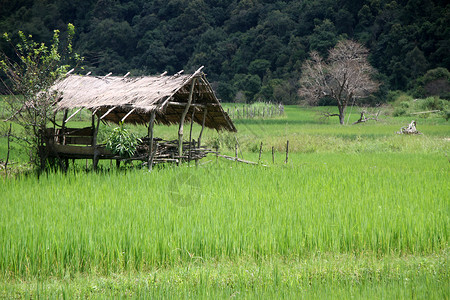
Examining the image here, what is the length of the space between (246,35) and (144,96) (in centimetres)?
3716

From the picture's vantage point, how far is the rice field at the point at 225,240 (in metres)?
4.10

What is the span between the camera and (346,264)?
461cm

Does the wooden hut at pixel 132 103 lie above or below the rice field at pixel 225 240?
above

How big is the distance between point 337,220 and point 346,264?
3.07 feet

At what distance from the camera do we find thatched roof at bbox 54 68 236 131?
374 inches

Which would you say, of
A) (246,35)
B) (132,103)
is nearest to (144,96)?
(132,103)

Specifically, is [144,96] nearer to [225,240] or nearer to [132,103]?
[132,103]

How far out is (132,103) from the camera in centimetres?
953

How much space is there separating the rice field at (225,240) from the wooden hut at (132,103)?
7.66ft

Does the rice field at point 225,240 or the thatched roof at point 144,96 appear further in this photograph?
the thatched roof at point 144,96

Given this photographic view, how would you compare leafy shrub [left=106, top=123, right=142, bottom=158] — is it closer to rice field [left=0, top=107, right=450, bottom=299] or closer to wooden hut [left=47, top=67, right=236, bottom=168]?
wooden hut [left=47, top=67, right=236, bottom=168]

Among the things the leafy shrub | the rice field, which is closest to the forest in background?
the leafy shrub

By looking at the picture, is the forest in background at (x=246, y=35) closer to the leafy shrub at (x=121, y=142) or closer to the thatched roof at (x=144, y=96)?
the thatched roof at (x=144, y=96)

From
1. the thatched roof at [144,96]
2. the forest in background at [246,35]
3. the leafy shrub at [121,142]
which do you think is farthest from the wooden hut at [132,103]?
the forest in background at [246,35]
